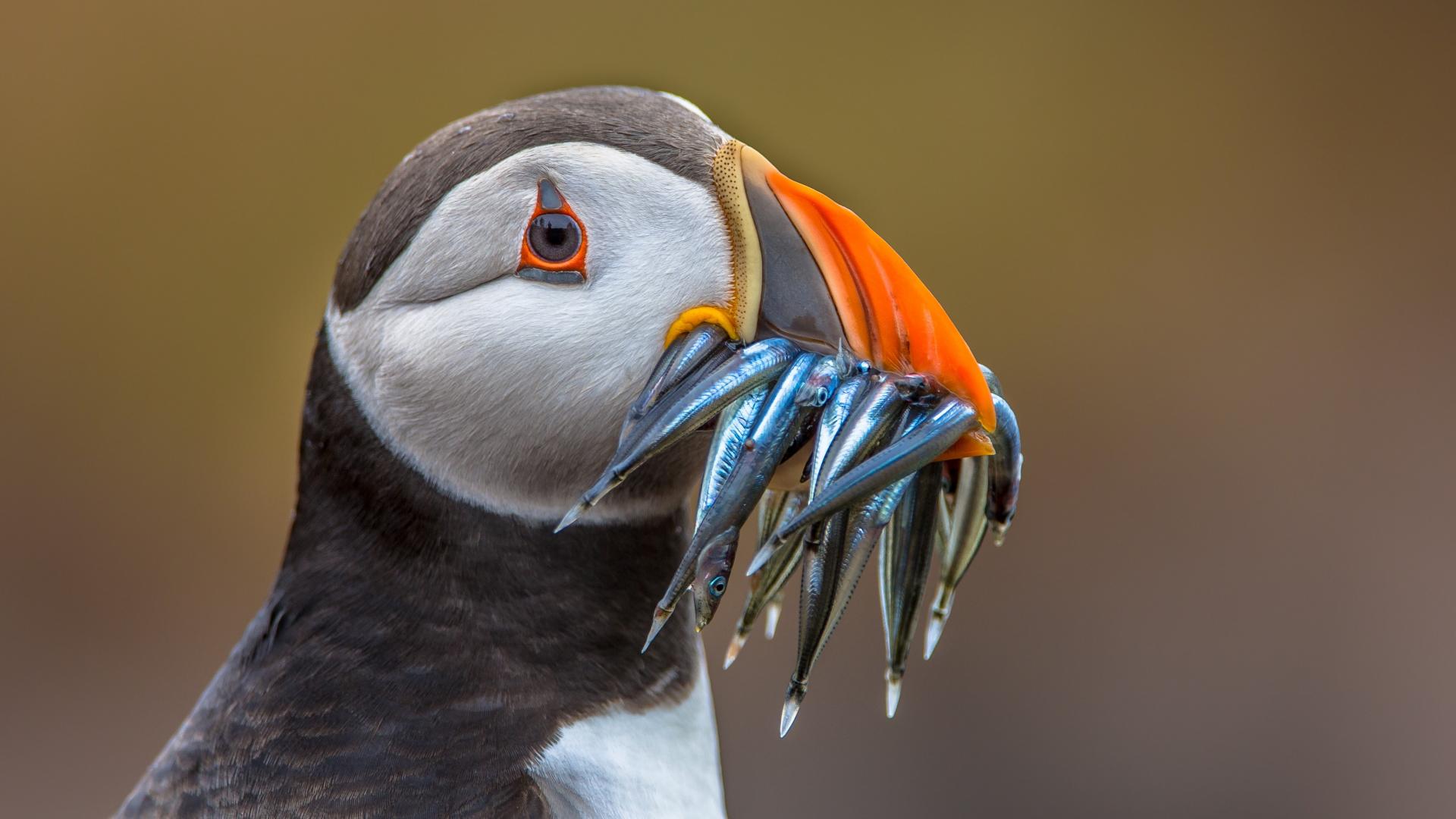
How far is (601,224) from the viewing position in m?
1.73

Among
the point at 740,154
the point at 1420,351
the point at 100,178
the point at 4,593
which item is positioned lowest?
the point at 4,593

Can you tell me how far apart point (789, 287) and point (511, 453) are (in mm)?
438

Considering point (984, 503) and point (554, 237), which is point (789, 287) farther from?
point (984, 503)

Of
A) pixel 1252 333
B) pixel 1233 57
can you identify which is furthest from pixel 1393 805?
pixel 1233 57

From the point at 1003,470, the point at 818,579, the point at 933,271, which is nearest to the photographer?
the point at 818,579

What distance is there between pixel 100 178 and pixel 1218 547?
5.12m

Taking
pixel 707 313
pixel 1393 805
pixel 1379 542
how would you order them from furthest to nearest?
pixel 1379 542 → pixel 1393 805 → pixel 707 313

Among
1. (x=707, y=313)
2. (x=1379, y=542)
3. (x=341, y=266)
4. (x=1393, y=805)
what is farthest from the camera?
(x=1379, y=542)

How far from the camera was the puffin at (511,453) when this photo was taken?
1717 mm

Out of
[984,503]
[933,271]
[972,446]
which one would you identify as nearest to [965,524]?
[984,503]

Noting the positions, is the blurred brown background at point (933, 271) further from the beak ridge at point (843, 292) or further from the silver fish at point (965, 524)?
the beak ridge at point (843, 292)

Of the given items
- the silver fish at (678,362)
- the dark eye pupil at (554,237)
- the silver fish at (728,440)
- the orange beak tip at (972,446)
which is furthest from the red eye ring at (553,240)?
the orange beak tip at (972,446)

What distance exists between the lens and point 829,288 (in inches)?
66.6

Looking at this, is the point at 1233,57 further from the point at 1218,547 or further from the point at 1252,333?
the point at 1218,547
